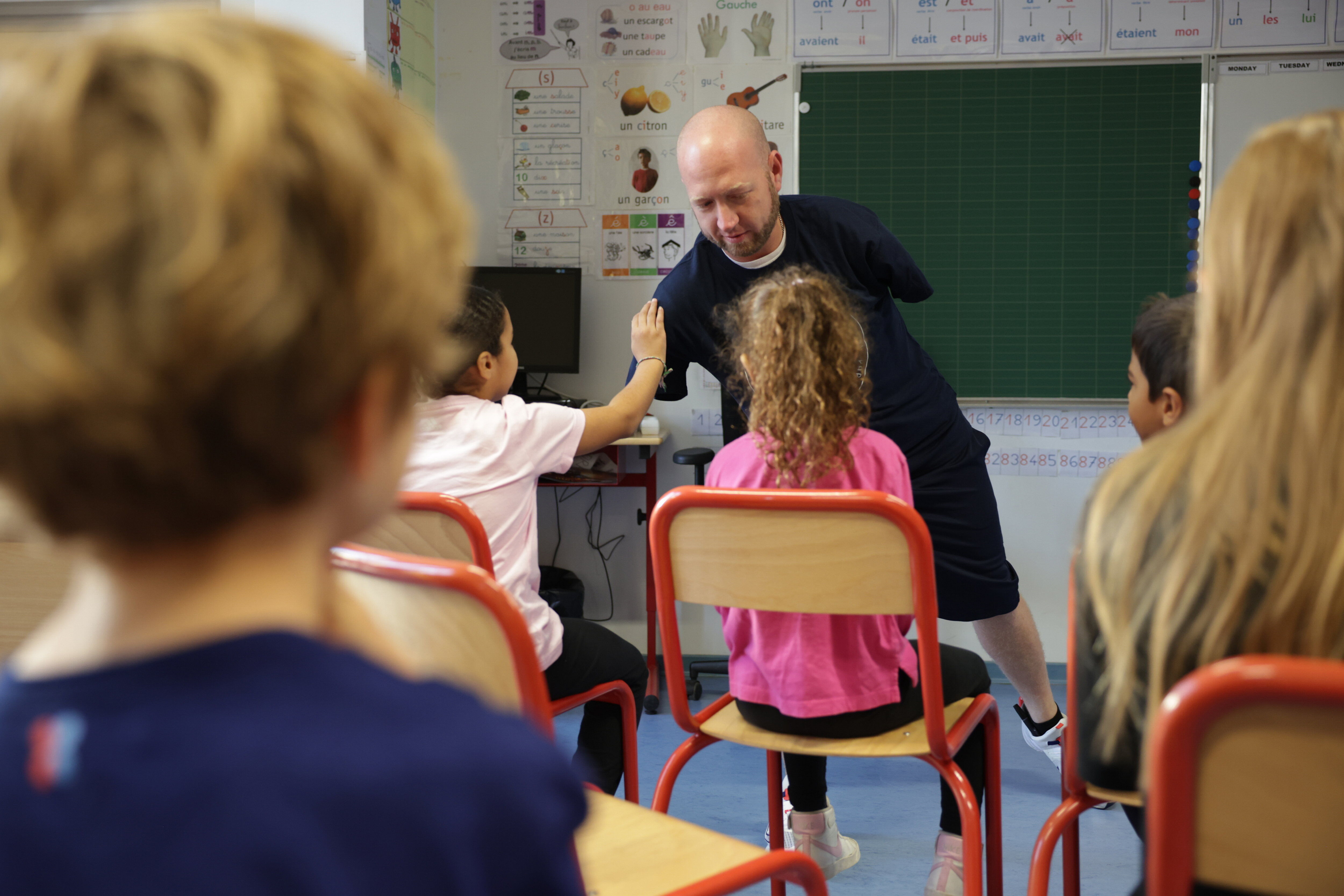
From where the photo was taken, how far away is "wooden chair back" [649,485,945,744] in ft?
4.22

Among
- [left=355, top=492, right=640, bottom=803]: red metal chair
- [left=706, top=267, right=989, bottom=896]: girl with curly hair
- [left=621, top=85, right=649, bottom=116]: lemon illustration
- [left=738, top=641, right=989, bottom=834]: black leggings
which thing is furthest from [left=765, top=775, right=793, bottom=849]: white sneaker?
[left=621, top=85, right=649, bottom=116]: lemon illustration

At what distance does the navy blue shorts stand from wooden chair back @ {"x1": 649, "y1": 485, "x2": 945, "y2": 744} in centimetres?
95

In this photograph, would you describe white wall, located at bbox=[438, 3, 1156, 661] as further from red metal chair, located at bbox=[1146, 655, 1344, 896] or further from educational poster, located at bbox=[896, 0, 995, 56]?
red metal chair, located at bbox=[1146, 655, 1344, 896]

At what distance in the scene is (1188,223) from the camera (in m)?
3.59

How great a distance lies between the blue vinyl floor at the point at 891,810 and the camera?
83.7 inches

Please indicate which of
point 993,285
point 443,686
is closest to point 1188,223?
point 993,285

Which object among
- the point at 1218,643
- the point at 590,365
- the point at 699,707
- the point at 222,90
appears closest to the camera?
the point at 222,90

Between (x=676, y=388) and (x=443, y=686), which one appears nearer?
(x=443, y=686)

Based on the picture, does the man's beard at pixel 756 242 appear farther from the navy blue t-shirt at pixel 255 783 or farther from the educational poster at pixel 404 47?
the navy blue t-shirt at pixel 255 783

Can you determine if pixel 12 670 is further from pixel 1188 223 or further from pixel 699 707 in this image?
pixel 1188 223

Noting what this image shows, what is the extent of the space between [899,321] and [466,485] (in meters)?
1.20

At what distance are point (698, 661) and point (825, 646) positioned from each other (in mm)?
2177

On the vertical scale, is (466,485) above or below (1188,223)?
below

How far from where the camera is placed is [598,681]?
1742 millimetres
